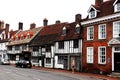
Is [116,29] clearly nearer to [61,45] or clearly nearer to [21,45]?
[61,45]

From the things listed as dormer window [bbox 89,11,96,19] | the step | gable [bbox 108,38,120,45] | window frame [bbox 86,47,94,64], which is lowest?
the step

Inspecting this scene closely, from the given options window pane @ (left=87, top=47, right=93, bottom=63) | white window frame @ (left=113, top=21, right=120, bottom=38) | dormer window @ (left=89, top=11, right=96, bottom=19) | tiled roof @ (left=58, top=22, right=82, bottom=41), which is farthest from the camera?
tiled roof @ (left=58, top=22, right=82, bottom=41)

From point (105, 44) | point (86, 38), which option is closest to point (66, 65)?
point (86, 38)

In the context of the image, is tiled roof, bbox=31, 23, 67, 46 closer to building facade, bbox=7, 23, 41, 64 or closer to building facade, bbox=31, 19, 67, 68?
building facade, bbox=31, 19, 67, 68

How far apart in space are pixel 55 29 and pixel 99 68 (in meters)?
21.2

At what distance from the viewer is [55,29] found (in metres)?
56.1

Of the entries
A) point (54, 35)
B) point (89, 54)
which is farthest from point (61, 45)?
point (89, 54)

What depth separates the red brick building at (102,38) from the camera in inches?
1348

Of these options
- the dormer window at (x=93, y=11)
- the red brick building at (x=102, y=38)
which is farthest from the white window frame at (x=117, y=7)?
the dormer window at (x=93, y=11)

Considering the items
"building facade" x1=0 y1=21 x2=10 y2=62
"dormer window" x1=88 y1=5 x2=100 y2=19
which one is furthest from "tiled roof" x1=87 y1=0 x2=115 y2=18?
"building facade" x1=0 y1=21 x2=10 y2=62

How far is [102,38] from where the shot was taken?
36875 millimetres

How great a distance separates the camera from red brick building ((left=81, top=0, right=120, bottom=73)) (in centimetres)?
3425

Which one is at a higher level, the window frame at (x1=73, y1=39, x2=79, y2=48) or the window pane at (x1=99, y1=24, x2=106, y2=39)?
the window pane at (x1=99, y1=24, x2=106, y2=39)

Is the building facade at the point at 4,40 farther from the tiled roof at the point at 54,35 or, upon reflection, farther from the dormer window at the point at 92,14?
the dormer window at the point at 92,14
